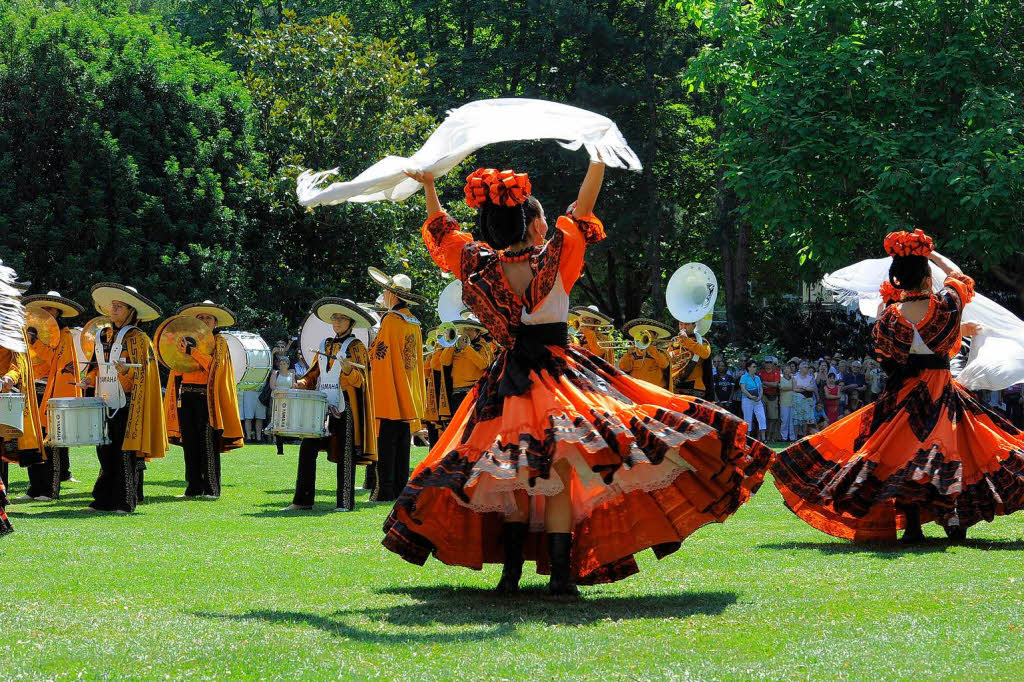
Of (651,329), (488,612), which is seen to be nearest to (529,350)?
(488,612)

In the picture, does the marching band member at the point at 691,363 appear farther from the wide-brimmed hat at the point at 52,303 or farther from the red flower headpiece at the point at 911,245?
the red flower headpiece at the point at 911,245

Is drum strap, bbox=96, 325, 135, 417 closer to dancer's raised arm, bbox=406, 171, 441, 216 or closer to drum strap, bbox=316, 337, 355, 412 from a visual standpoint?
drum strap, bbox=316, 337, 355, 412

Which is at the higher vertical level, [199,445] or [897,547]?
[199,445]

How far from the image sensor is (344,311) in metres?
12.1

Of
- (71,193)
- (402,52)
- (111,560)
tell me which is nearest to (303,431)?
(111,560)

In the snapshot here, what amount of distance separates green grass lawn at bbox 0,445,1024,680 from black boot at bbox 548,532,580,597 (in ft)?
0.40

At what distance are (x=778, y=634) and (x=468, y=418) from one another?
5.99 ft

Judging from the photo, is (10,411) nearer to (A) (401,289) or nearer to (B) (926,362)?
(A) (401,289)

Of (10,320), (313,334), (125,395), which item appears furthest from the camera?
(313,334)

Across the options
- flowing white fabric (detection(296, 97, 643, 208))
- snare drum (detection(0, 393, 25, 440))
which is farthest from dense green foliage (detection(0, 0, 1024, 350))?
flowing white fabric (detection(296, 97, 643, 208))

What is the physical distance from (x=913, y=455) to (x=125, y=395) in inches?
273

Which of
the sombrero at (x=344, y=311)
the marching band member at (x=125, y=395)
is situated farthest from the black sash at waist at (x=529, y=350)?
the marching band member at (x=125, y=395)

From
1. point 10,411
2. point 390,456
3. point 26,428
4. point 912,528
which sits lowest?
point 912,528

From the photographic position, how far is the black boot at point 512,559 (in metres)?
6.75
